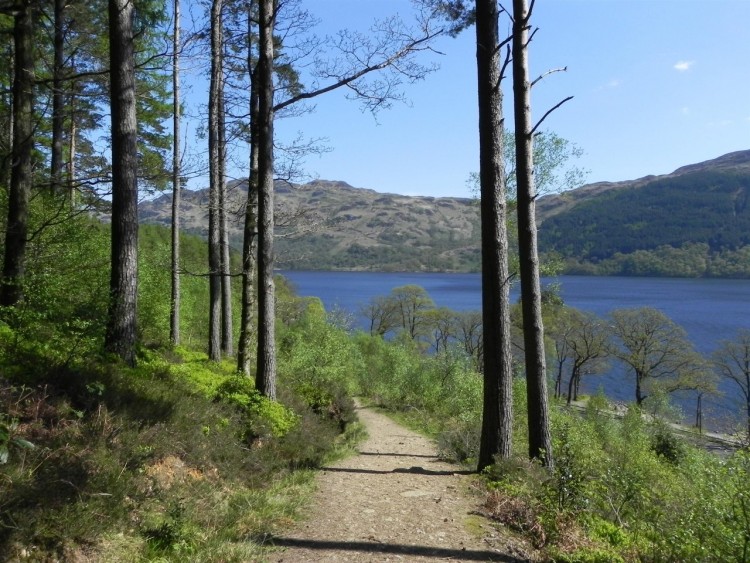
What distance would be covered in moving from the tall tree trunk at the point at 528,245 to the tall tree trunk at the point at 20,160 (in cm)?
733

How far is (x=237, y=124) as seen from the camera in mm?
11023

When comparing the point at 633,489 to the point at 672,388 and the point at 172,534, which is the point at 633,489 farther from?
the point at 672,388

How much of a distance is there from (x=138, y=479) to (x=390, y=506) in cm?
283

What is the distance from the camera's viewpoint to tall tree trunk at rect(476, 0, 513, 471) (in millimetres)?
7359

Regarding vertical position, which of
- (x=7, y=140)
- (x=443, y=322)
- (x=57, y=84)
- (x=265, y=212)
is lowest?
(x=443, y=322)

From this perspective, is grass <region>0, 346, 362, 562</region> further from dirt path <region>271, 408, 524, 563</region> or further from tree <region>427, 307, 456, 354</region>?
tree <region>427, 307, 456, 354</region>

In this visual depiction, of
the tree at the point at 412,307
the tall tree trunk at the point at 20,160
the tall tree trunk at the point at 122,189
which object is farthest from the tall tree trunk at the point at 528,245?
the tree at the point at 412,307

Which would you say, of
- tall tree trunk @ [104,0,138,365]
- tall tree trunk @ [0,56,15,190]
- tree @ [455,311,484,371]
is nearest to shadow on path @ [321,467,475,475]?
tall tree trunk @ [104,0,138,365]

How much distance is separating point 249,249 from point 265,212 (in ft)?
8.14

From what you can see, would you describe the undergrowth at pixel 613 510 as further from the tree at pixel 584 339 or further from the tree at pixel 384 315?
the tree at pixel 384 315

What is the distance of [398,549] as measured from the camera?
15.2 ft

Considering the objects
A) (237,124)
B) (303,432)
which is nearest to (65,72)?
A: (237,124)

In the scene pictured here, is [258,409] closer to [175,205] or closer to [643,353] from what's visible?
[175,205]

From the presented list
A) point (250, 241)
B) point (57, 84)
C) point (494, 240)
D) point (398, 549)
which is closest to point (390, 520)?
point (398, 549)
